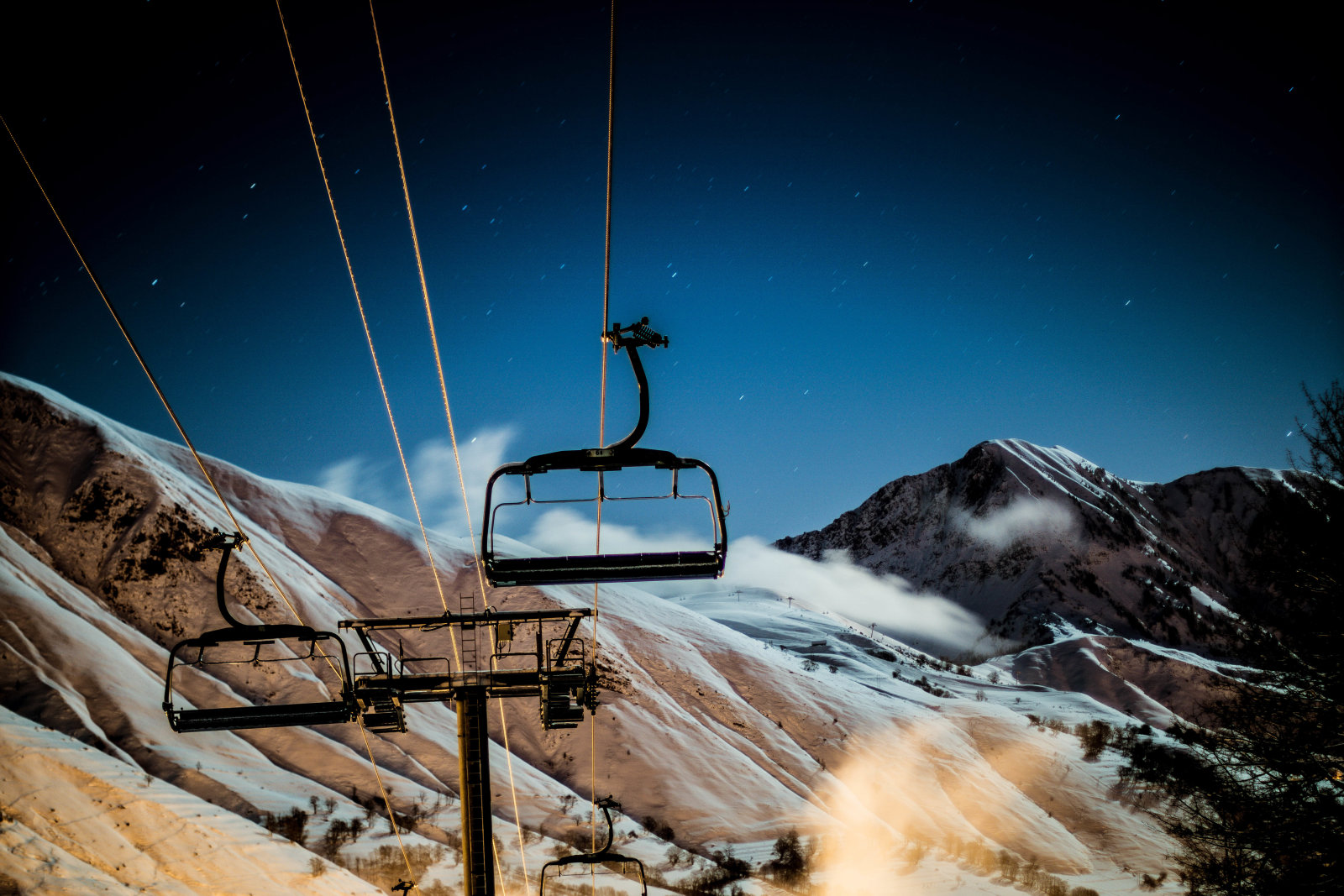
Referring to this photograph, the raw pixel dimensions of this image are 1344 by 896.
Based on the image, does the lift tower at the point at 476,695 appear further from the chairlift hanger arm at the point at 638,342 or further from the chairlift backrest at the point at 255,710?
the chairlift hanger arm at the point at 638,342

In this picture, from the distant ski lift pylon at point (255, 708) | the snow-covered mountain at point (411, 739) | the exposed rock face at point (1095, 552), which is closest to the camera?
the distant ski lift pylon at point (255, 708)

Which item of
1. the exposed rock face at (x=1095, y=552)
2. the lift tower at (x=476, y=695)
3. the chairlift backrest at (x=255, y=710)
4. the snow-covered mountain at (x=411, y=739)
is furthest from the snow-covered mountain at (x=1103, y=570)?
the chairlift backrest at (x=255, y=710)

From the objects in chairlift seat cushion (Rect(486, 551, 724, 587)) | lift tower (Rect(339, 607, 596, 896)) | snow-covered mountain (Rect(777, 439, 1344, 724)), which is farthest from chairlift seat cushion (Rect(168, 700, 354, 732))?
snow-covered mountain (Rect(777, 439, 1344, 724))

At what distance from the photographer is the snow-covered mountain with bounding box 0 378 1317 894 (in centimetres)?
1975

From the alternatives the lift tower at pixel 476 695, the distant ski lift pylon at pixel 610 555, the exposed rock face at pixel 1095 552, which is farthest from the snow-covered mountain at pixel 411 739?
the exposed rock face at pixel 1095 552

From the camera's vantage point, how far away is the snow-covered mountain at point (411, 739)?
19.8 metres

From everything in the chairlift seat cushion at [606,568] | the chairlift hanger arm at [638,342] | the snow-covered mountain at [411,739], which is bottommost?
the snow-covered mountain at [411,739]

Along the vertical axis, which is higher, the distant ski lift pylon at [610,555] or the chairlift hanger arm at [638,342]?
the chairlift hanger arm at [638,342]

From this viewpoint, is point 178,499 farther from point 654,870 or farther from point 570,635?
point 570,635

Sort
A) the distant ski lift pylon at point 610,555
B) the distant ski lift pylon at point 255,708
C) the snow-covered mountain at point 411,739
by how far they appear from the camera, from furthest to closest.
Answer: the snow-covered mountain at point 411,739, the distant ski lift pylon at point 255,708, the distant ski lift pylon at point 610,555

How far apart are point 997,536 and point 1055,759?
138313mm

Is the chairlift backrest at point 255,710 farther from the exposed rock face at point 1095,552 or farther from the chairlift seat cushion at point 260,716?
the exposed rock face at point 1095,552

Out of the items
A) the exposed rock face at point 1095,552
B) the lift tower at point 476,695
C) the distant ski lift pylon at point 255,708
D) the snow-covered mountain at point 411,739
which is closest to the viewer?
the distant ski lift pylon at point 255,708

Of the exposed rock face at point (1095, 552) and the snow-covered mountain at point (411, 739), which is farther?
the exposed rock face at point (1095, 552)
